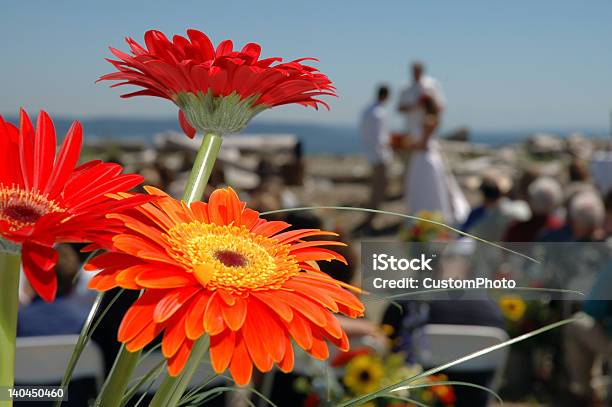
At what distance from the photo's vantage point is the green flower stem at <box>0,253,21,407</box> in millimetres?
379

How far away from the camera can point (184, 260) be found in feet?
1.28

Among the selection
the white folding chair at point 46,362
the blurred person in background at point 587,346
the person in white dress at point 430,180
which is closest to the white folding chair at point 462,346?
the blurred person in background at point 587,346

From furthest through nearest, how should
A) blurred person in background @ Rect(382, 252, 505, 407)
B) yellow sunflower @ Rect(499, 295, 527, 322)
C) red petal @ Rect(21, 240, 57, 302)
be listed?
1. yellow sunflower @ Rect(499, 295, 527, 322)
2. blurred person in background @ Rect(382, 252, 505, 407)
3. red petal @ Rect(21, 240, 57, 302)

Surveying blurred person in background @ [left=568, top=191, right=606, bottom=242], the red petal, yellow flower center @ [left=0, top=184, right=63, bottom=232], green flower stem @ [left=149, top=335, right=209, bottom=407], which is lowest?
blurred person in background @ [left=568, top=191, right=606, bottom=242]

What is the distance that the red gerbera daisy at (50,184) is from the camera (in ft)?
1.23

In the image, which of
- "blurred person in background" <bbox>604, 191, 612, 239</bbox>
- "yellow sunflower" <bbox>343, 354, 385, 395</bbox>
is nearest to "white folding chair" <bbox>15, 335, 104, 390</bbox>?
"yellow sunflower" <bbox>343, 354, 385, 395</bbox>

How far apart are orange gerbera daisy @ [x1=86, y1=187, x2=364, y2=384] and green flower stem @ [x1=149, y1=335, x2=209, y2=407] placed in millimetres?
27

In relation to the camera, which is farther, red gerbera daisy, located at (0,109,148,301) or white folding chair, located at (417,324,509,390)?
white folding chair, located at (417,324,509,390)

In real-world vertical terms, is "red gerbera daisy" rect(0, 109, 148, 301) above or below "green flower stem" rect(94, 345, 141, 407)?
above

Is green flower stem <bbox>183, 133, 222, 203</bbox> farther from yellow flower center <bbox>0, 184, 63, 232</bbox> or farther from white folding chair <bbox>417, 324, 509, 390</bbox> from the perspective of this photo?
white folding chair <bbox>417, 324, 509, 390</bbox>

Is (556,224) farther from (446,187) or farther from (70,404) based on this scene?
(70,404)

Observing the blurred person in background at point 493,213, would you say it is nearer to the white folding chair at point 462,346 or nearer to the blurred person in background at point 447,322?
the blurred person in background at point 447,322

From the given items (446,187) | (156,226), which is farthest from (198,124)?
(446,187)

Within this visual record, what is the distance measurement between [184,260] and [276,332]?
6 centimetres
